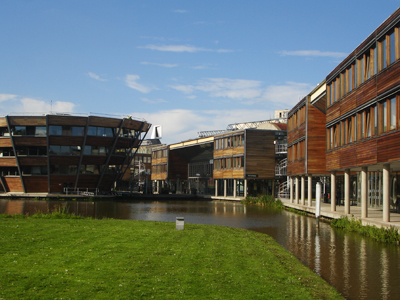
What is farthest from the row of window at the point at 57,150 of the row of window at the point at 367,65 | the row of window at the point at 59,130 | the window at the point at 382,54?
the window at the point at 382,54

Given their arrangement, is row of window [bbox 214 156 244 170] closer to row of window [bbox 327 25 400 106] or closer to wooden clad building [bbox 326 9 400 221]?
wooden clad building [bbox 326 9 400 221]

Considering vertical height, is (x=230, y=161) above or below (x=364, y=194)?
above

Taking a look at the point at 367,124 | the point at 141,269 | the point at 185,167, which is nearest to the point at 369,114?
the point at 367,124

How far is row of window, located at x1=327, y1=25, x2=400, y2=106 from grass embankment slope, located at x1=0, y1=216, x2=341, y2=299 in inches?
453

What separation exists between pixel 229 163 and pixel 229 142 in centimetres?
311

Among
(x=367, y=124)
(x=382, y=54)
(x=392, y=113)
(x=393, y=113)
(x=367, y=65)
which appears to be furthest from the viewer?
(x=367, y=65)

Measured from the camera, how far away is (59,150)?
2517 inches

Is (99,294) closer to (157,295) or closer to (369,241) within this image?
(157,295)

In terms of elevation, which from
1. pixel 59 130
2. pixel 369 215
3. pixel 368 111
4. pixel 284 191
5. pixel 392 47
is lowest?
pixel 369 215

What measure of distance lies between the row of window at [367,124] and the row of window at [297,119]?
883cm

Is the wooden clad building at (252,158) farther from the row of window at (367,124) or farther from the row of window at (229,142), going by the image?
the row of window at (367,124)

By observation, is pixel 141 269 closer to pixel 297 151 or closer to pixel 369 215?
pixel 369 215

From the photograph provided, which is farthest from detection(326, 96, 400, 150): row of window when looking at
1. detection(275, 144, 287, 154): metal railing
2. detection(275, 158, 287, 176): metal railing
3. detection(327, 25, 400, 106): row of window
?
detection(275, 144, 287, 154): metal railing

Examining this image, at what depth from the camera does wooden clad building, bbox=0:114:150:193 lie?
2474 inches
